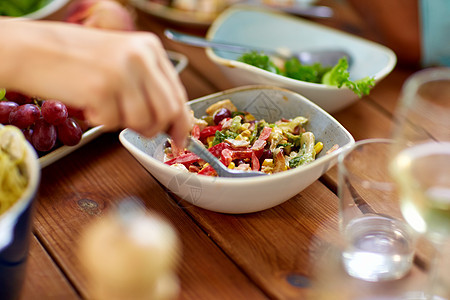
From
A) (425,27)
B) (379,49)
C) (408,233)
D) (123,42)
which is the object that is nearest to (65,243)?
(123,42)

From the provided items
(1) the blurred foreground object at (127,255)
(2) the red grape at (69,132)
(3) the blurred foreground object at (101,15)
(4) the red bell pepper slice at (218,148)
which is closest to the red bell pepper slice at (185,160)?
(4) the red bell pepper slice at (218,148)

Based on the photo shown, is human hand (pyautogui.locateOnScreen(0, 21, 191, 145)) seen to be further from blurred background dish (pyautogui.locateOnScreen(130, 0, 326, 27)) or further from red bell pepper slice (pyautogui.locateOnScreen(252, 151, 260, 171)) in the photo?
blurred background dish (pyautogui.locateOnScreen(130, 0, 326, 27))

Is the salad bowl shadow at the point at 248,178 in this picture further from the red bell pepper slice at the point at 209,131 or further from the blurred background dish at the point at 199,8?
the blurred background dish at the point at 199,8

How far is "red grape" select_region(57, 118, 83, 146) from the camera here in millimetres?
1017

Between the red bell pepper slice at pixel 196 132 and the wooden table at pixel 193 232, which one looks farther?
the red bell pepper slice at pixel 196 132

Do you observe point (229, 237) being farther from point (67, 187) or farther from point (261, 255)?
point (67, 187)

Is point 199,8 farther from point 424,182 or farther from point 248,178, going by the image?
point 424,182

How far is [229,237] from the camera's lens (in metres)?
0.90

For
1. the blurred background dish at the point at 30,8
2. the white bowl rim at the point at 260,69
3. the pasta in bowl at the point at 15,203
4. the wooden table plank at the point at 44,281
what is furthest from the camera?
the blurred background dish at the point at 30,8

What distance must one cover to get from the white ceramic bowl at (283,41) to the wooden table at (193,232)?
22 cm

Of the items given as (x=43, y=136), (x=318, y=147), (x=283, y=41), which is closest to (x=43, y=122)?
(x=43, y=136)

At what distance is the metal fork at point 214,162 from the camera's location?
85 centimetres

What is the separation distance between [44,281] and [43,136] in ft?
1.00

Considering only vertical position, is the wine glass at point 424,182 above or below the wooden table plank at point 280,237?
above
